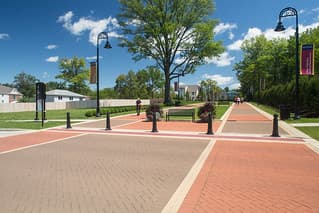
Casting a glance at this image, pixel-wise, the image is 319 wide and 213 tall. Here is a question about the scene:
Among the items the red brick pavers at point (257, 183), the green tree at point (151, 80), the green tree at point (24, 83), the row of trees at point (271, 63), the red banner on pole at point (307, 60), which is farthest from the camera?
the green tree at point (24, 83)

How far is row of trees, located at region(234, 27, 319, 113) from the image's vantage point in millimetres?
37891

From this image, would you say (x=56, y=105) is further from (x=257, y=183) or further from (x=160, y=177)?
(x=257, y=183)

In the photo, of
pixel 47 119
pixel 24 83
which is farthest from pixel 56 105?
pixel 24 83

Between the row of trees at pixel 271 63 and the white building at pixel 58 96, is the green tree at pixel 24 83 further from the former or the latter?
the row of trees at pixel 271 63

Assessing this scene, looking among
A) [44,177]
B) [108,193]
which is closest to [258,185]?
[108,193]

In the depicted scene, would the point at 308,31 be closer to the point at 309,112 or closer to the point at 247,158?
the point at 309,112

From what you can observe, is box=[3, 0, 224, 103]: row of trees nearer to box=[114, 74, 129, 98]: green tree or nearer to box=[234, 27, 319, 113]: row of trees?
box=[234, 27, 319, 113]: row of trees

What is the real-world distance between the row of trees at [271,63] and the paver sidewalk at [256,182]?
18668mm

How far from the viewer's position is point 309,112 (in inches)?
747

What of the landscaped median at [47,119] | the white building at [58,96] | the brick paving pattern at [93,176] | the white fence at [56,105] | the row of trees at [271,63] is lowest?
the brick paving pattern at [93,176]

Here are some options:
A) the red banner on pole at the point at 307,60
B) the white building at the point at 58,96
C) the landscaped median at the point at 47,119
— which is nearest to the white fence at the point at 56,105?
the landscaped median at the point at 47,119

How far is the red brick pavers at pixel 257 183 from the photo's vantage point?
4004 mm

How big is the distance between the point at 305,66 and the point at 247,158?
12306mm

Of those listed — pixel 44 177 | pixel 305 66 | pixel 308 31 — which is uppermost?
pixel 308 31
